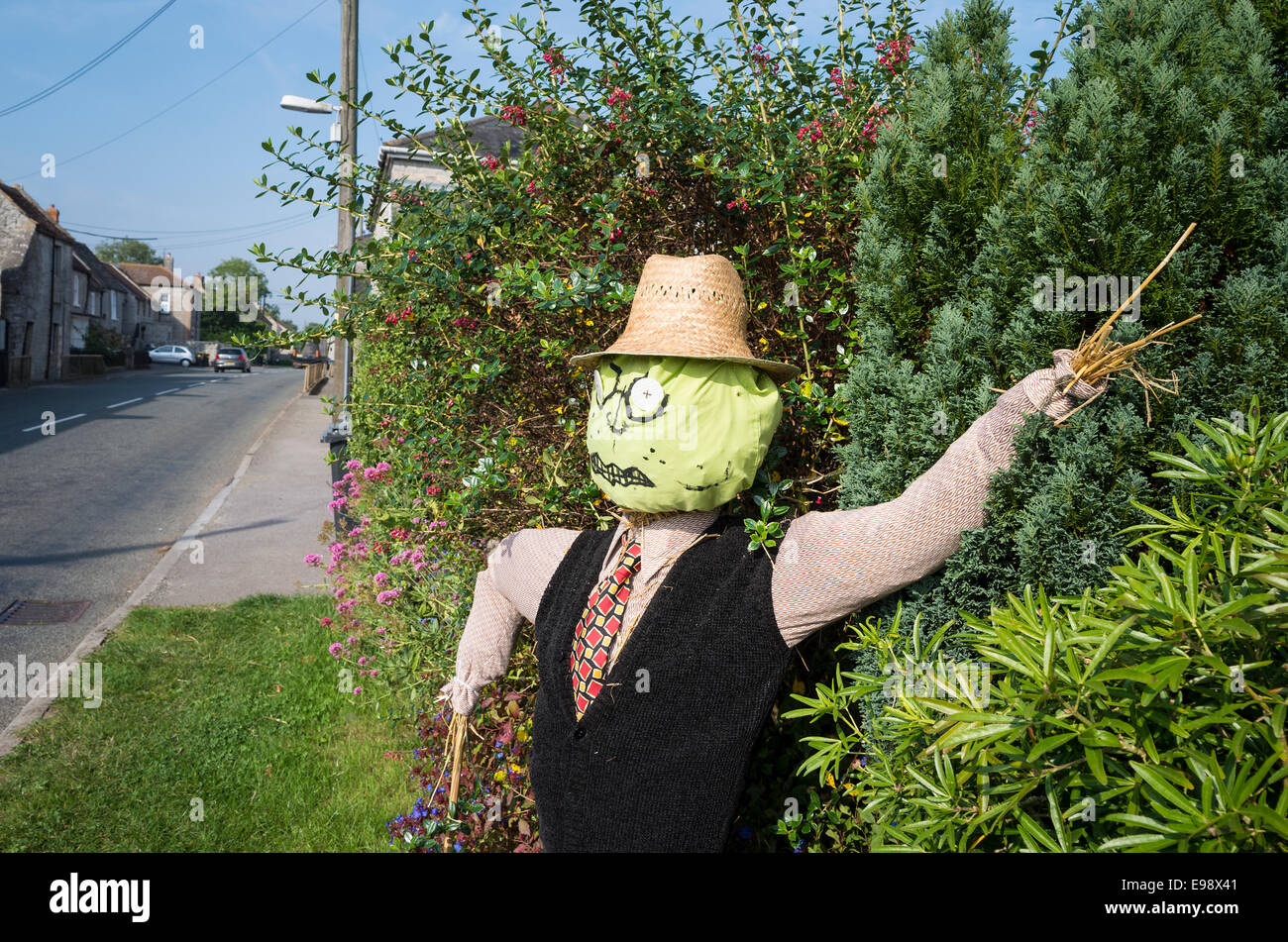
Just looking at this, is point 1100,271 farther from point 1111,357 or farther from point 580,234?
point 580,234

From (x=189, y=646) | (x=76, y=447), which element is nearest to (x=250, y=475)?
(x=76, y=447)

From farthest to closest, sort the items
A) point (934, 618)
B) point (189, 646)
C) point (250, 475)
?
point (250, 475), point (189, 646), point (934, 618)

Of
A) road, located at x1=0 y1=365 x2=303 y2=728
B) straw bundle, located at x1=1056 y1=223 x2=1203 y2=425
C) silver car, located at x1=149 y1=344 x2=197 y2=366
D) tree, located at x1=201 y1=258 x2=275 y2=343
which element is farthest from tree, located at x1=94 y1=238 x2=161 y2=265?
straw bundle, located at x1=1056 y1=223 x2=1203 y2=425

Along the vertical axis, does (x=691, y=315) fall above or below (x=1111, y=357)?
above

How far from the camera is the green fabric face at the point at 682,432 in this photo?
81.0 inches

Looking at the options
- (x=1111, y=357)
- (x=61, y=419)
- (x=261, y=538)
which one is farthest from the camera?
(x=61, y=419)

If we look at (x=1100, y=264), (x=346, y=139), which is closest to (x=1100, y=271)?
(x=1100, y=264)

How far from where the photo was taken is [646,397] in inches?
82.1

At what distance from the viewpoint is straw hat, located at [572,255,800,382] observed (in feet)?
6.88

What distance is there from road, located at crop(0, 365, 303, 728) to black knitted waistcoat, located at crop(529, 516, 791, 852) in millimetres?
4364

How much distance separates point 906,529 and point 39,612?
6.99 metres

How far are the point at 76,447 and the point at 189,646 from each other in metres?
10.6

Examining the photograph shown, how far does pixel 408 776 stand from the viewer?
389 centimetres
